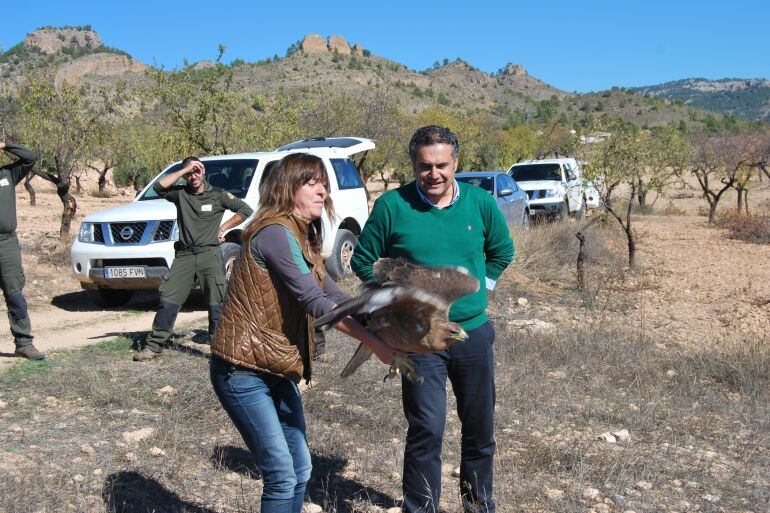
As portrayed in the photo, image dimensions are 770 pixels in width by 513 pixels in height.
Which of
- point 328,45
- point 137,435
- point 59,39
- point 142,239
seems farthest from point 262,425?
point 59,39

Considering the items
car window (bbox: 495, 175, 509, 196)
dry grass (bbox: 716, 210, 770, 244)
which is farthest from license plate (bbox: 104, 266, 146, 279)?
dry grass (bbox: 716, 210, 770, 244)

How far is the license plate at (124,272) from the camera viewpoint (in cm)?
838

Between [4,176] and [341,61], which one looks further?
[341,61]

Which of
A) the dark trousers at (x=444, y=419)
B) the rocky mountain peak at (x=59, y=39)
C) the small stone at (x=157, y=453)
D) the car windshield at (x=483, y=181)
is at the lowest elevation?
the small stone at (x=157, y=453)

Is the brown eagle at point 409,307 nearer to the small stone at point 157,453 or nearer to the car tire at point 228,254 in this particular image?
the small stone at point 157,453

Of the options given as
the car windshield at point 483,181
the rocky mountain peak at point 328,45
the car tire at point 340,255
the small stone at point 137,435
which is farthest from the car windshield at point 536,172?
the rocky mountain peak at point 328,45

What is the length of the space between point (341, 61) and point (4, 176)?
3486 inches

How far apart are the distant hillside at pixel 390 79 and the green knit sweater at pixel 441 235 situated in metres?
64.2

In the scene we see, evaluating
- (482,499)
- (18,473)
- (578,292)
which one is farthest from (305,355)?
(578,292)

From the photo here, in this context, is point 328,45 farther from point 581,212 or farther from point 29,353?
point 29,353

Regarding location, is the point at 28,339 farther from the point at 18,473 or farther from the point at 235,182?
the point at 235,182

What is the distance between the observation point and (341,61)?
91625mm

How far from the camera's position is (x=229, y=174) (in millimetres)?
9461

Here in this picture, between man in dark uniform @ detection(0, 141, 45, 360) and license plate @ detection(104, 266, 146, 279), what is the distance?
1933 millimetres
